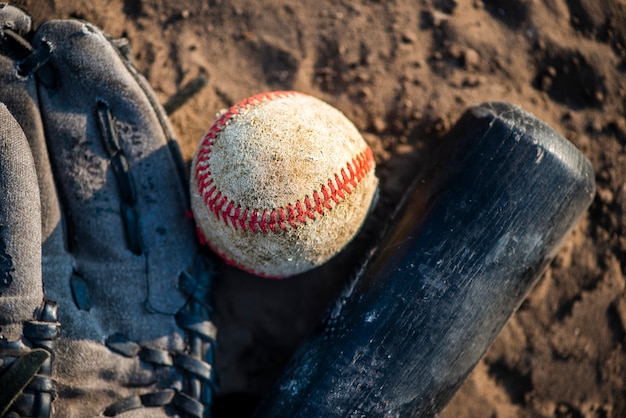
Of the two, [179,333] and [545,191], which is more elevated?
[545,191]

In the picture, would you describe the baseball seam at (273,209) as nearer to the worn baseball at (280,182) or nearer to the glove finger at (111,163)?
the worn baseball at (280,182)

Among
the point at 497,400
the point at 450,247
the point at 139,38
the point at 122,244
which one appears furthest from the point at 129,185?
the point at 497,400

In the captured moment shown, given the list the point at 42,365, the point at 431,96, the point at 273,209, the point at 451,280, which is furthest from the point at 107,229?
the point at 431,96

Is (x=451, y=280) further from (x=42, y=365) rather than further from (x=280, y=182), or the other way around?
(x=42, y=365)

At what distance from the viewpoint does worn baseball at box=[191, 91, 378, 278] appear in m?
1.50

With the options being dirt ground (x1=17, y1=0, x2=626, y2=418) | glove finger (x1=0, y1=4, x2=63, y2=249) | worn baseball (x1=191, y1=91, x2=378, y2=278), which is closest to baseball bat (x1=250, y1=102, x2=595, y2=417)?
worn baseball (x1=191, y1=91, x2=378, y2=278)

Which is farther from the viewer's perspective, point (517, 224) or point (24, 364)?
point (517, 224)

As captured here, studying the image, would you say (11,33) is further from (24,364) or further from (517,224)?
(517,224)

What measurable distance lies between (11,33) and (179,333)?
131 cm

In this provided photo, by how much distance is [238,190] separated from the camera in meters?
1.51

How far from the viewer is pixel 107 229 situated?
6.26 ft

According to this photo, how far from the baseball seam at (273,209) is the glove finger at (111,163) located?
1.26ft

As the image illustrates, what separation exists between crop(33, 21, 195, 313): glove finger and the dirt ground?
1.04 ft

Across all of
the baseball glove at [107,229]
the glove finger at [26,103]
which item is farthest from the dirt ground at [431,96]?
A: the glove finger at [26,103]
